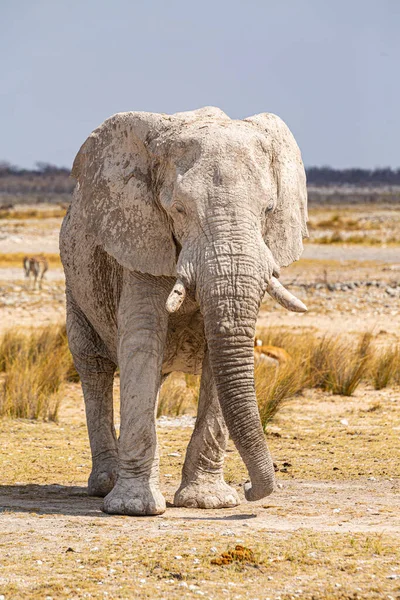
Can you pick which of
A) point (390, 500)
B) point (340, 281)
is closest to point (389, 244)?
point (340, 281)

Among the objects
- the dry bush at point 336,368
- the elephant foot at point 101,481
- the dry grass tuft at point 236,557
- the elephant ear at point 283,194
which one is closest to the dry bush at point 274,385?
the dry bush at point 336,368

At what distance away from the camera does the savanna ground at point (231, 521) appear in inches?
228

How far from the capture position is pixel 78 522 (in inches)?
283

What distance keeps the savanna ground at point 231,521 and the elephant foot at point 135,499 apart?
0.36 feet

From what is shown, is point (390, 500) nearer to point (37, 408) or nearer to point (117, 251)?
point (117, 251)

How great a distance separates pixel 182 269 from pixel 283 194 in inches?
44.4

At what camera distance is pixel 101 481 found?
28.3 feet

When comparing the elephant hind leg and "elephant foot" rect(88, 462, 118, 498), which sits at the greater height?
the elephant hind leg

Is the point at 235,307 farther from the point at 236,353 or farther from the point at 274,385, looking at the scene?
the point at 274,385

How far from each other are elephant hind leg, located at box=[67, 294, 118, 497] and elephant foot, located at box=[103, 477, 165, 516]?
1056mm

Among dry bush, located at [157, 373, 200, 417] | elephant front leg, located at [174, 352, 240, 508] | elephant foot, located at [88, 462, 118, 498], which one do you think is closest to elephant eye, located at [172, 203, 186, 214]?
elephant front leg, located at [174, 352, 240, 508]

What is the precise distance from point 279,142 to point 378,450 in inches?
148

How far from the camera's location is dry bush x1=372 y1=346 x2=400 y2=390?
13688 mm

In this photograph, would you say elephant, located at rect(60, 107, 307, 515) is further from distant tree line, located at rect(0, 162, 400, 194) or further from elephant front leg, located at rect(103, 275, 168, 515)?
distant tree line, located at rect(0, 162, 400, 194)
